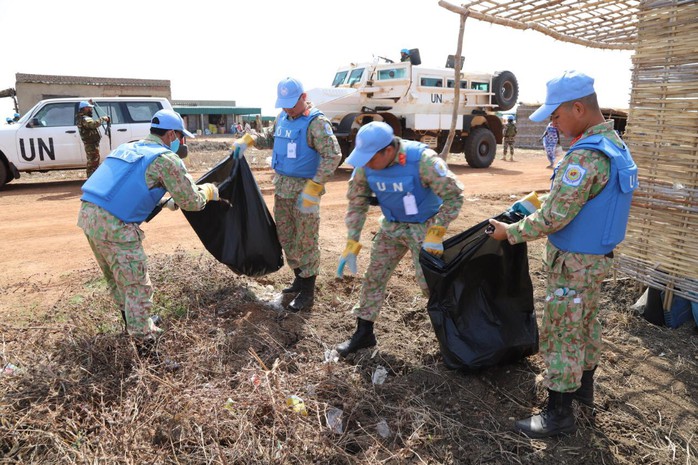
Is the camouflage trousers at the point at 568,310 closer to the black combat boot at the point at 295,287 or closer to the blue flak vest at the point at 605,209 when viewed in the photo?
the blue flak vest at the point at 605,209

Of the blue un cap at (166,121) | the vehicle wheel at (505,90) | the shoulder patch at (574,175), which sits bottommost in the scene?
the shoulder patch at (574,175)

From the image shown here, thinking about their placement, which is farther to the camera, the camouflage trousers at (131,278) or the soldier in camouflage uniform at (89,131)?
the soldier in camouflage uniform at (89,131)

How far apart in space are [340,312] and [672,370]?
2332 mm

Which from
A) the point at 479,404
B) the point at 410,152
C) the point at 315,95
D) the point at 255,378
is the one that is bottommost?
the point at 479,404

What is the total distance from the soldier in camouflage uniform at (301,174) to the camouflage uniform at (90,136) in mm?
6446

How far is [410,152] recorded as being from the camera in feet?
9.78

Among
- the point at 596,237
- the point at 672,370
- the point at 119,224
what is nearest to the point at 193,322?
the point at 119,224

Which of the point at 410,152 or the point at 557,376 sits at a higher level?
the point at 410,152

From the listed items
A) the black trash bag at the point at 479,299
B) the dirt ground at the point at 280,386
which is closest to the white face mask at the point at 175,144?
the dirt ground at the point at 280,386

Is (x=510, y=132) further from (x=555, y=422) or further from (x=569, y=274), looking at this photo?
(x=555, y=422)

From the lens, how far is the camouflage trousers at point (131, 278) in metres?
2.93

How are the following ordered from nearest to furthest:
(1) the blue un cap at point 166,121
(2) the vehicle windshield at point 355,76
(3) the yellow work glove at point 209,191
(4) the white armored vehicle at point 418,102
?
(1) the blue un cap at point 166,121 → (3) the yellow work glove at point 209,191 → (4) the white armored vehicle at point 418,102 → (2) the vehicle windshield at point 355,76

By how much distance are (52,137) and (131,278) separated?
7.93 metres

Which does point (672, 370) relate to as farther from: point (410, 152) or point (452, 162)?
point (452, 162)
